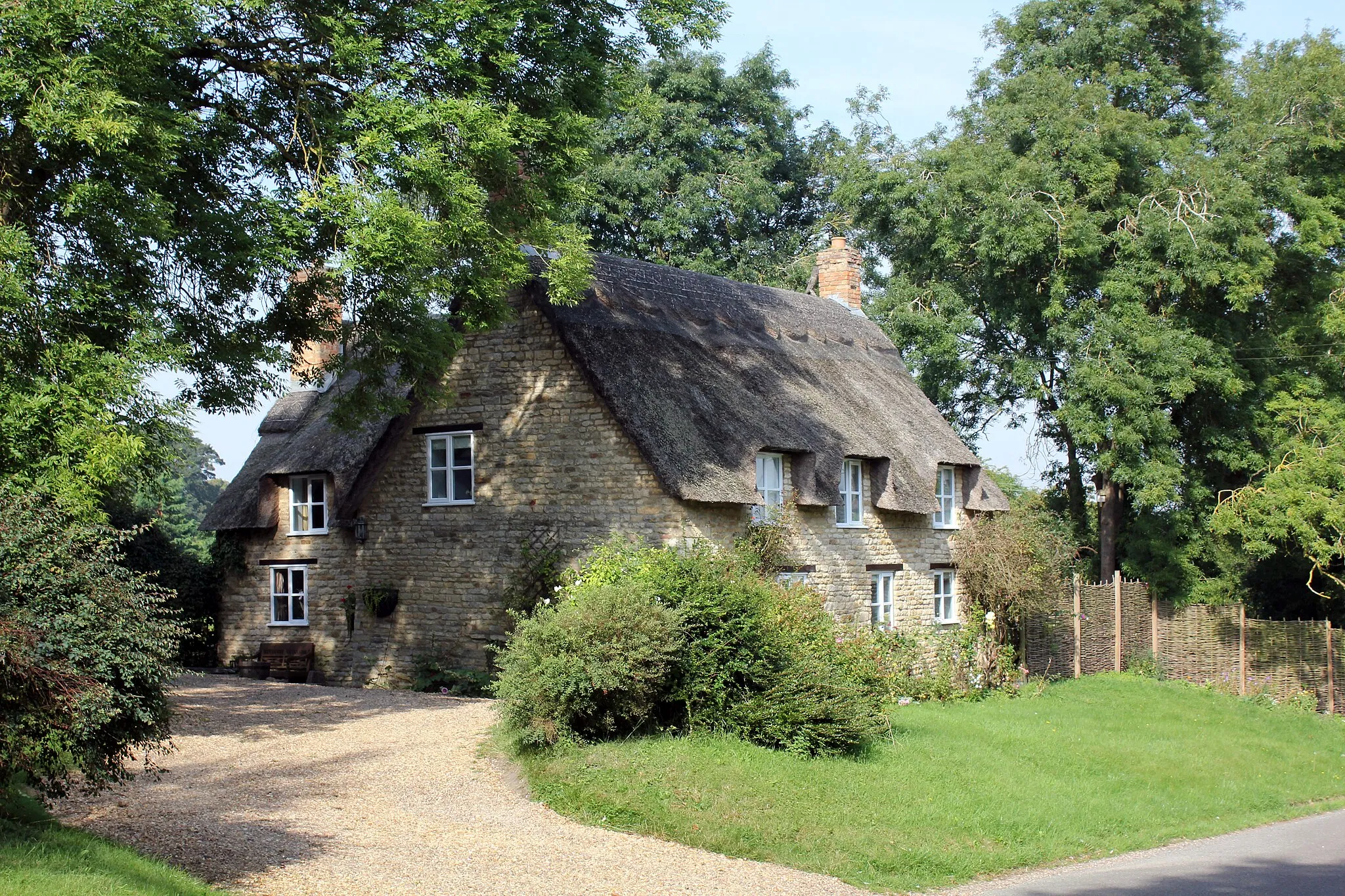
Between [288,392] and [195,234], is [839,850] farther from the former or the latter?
[288,392]

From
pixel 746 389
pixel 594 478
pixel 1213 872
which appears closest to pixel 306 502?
pixel 594 478

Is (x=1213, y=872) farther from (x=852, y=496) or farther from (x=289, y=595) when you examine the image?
(x=289, y=595)

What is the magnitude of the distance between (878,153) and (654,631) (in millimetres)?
21777

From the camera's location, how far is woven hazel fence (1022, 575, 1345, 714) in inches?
1113

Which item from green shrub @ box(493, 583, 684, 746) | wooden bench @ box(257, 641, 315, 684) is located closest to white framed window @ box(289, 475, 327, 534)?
wooden bench @ box(257, 641, 315, 684)

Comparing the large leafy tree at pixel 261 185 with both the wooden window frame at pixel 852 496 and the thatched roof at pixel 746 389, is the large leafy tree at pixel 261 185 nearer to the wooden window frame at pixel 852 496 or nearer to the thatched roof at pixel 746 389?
the thatched roof at pixel 746 389

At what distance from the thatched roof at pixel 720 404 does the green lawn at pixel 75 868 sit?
11.4 metres

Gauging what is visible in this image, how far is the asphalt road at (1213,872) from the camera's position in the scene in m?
11.1

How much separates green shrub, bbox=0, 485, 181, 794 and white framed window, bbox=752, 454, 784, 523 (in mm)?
13166

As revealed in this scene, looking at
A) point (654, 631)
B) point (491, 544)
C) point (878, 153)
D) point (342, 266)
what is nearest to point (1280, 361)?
point (878, 153)

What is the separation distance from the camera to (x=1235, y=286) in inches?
1069

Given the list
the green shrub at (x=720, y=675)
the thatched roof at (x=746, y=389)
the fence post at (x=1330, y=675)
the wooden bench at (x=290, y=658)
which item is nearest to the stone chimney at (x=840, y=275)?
the thatched roof at (x=746, y=389)

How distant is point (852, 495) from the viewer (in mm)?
23578

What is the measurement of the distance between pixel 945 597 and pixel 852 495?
4184mm
